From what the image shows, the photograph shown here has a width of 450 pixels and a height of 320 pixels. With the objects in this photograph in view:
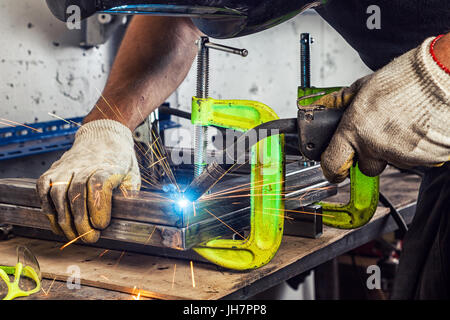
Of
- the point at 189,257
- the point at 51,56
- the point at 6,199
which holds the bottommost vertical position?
the point at 189,257

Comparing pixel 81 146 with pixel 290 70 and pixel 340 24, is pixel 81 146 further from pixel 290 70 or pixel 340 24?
pixel 290 70

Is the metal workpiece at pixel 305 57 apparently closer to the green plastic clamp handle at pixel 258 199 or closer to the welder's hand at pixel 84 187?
the green plastic clamp handle at pixel 258 199

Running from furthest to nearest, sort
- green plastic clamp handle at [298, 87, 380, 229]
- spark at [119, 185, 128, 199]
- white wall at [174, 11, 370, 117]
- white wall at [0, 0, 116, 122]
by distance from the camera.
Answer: white wall at [174, 11, 370, 117] < white wall at [0, 0, 116, 122] < green plastic clamp handle at [298, 87, 380, 229] < spark at [119, 185, 128, 199]

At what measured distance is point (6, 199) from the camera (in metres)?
1.31

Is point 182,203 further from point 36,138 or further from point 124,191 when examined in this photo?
point 36,138

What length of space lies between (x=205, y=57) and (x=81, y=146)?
0.37 m

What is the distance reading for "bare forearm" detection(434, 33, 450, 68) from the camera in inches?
37.0

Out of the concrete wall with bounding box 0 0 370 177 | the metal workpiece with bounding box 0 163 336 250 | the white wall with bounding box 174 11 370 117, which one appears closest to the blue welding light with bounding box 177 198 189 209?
the metal workpiece with bounding box 0 163 336 250

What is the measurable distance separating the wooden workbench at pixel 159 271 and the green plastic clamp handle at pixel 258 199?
35 mm

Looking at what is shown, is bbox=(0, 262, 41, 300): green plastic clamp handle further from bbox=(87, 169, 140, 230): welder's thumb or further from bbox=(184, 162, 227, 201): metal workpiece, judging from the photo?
bbox=(184, 162, 227, 201): metal workpiece

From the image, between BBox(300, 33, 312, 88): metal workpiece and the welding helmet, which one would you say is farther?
BBox(300, 33, 312, 88): metal workpiece

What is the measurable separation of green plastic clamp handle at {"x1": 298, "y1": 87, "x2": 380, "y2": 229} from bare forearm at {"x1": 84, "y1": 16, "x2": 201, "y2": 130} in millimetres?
401

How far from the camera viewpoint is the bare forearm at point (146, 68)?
4.98 feet
